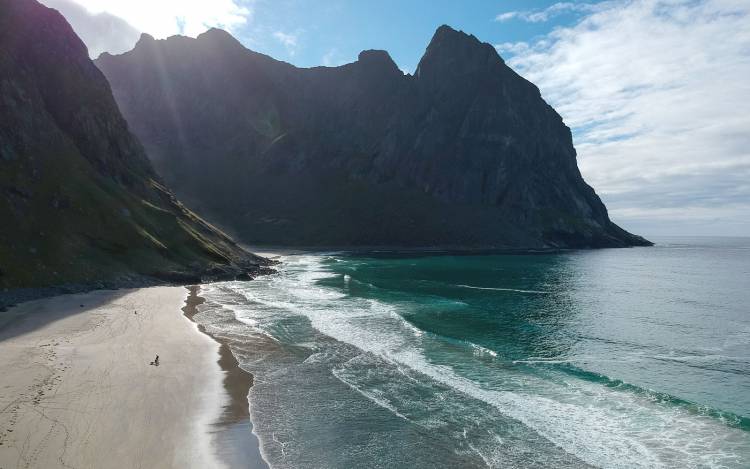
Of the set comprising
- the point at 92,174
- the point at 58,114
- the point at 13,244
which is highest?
the point at 58,114

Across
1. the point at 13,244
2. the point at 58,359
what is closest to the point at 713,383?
the point at 58,359

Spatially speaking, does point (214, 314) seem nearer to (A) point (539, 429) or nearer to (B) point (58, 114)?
(A) point (539, 429)

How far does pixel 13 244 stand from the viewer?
2430 inches

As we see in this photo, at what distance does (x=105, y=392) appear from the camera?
1128 inches

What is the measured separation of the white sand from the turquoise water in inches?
147

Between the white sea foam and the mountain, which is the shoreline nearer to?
the white sea foam

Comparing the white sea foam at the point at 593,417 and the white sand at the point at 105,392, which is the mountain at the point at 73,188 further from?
the white sea foam at the point at 593,417

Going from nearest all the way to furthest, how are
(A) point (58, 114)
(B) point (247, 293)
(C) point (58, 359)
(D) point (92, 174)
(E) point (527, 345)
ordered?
(C) point (58, 359) < (E) point (527, 345) < (B) point (247, 293) < (D) point (92, 174) < (A) point (58, 114)

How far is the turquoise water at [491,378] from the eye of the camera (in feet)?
80.6

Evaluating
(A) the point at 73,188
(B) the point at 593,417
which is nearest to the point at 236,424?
(B) the point at 593,417

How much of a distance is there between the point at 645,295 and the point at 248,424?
80901 mm

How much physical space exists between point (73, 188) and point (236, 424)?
74.3 m

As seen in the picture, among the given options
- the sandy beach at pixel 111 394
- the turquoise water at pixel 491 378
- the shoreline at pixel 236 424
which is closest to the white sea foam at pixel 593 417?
the turquoise water at pixel 491 378

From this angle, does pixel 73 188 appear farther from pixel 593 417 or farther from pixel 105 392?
pixel 593 417
